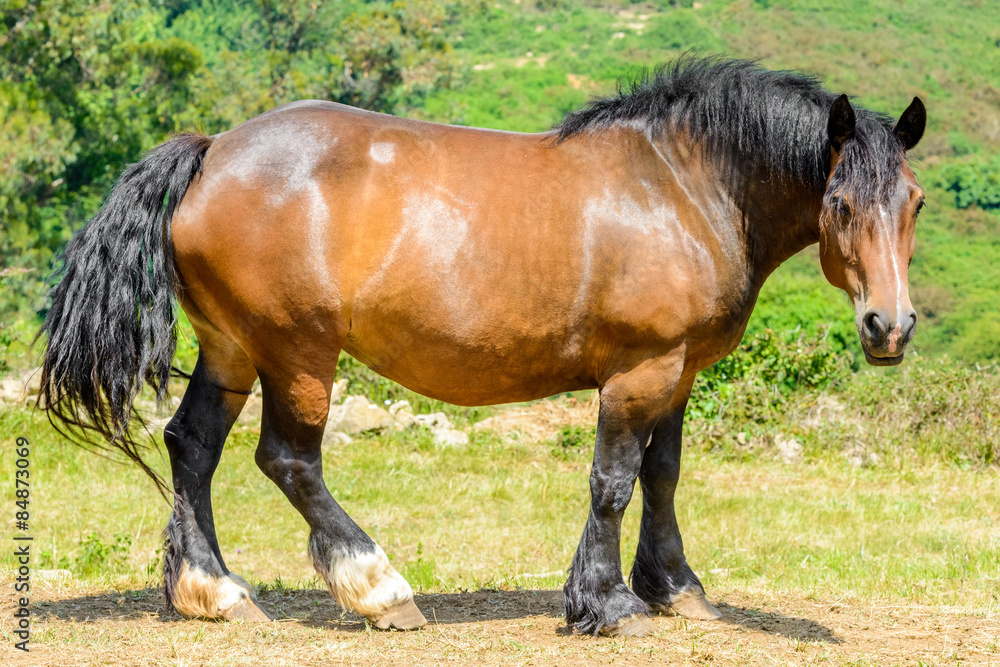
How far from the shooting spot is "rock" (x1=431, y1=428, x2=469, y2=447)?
32.1 ft

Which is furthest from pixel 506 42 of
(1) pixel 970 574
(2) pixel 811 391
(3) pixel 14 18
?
(1) pixel 970 574

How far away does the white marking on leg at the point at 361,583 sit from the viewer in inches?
161

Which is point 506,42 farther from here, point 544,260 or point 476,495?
point 544,260

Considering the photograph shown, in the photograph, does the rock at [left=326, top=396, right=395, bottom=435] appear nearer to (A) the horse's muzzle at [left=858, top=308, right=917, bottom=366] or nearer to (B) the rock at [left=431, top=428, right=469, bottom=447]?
(B) the rock at [left=431, top=428, right=469, bottom=447]

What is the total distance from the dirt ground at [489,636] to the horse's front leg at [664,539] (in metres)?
0.10

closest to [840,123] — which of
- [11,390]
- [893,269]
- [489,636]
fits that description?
[893,269]

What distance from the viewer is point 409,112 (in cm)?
2644

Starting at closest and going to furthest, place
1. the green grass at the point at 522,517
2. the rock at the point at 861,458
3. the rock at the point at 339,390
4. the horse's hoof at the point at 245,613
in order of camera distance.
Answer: the horse's hoof at the point at 245,613, the green grass at the point at 522,517, the rock at the point at 861,458, the rock at the point at 339,390

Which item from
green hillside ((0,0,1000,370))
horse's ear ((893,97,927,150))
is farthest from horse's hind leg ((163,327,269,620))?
green hillside ((0,0,1000,370))

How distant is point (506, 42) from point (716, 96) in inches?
1681

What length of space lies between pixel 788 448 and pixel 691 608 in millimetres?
5679

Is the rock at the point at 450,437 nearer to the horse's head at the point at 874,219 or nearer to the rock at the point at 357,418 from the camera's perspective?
the rock at the point at 357,418

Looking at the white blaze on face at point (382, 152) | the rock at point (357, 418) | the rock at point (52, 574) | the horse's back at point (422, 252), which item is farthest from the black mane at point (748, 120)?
the rock at point (357, 418)

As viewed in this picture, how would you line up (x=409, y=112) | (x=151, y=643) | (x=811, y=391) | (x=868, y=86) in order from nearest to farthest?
1. (x=151, y=643)
2. (x=811, y=391)
3. (x=409, y=112)
4. (x=868, y=86)
